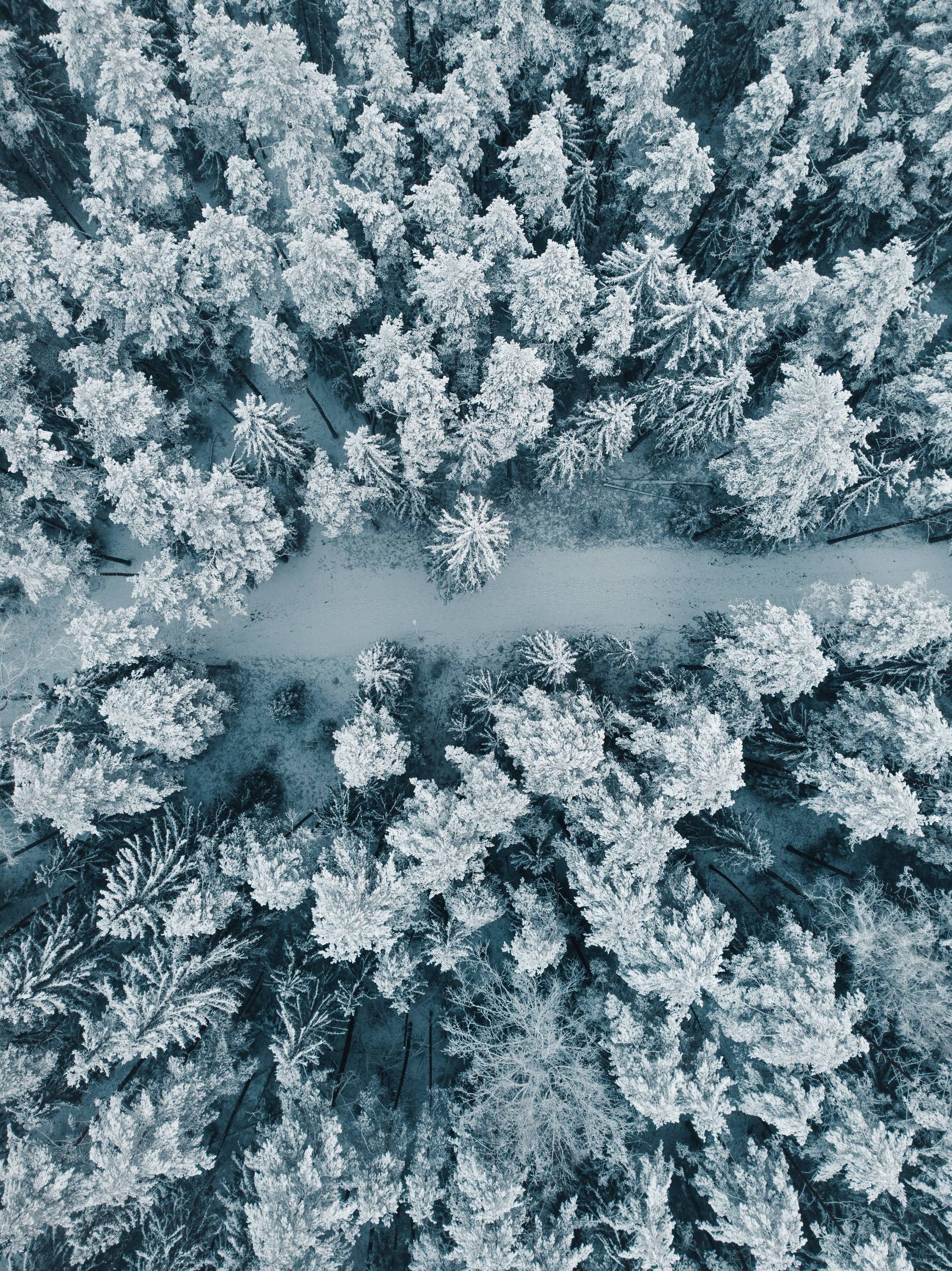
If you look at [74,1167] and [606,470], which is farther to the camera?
[606,470]

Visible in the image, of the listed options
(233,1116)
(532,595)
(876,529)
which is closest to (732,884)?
(532,595)

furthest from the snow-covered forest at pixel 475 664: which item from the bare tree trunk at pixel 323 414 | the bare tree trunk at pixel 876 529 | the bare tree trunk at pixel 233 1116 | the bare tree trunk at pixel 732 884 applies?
the bare tree trunk at pixel 323 414

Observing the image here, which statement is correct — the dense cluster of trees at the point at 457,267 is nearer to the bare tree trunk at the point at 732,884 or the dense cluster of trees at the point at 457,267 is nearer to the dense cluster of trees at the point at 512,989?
the dense cluster of trees at the point at 512,989

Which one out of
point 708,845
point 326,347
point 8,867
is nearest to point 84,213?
point 326,347

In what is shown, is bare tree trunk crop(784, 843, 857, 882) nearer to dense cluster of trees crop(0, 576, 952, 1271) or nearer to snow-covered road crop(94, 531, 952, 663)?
dense cluster of trees crop(0, 576, 952, 1271)

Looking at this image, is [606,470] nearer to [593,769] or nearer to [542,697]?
[542,697]

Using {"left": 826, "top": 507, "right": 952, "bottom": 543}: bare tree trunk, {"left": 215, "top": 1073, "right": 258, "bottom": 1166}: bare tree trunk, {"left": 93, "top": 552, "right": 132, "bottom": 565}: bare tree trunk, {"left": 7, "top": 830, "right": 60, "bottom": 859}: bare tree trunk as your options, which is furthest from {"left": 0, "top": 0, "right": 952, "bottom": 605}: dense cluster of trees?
{"left": 215, "top": 1073, "right": 258, "bottom": 1166}: bare tree trunk
